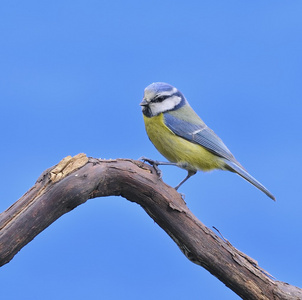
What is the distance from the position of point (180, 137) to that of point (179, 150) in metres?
0.06

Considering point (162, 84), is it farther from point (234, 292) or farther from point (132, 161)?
point (234, 292)

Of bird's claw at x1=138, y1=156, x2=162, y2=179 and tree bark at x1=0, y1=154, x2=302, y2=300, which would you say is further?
bird's claw at x1=138, y1=156, x2=162, y2=179

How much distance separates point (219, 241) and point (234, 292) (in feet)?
0.78

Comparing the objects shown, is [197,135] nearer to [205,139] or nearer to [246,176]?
[205,139]

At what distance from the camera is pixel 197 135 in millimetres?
2465

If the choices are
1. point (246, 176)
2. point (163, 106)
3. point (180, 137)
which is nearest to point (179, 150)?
point (180, 137)

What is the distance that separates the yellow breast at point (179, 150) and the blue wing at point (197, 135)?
18mm

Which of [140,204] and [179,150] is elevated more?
[179,150]

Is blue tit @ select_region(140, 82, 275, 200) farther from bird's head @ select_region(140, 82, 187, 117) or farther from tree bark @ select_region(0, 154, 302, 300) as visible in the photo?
tree bark @ select_region(0, 154, 302, 300)

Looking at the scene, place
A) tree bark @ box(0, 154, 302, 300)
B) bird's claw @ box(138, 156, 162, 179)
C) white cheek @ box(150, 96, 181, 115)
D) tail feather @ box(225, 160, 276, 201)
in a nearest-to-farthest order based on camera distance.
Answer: tree bark @ box(0, 154, 302, 300), bird's claw @ box(138, 156, 162, 179), tail feather @ box(225, 160, 276, 201), white cheek @ box(150, 96, 181, 115)

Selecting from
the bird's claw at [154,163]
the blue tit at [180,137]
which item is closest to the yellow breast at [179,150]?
the blue tit at [180,137]

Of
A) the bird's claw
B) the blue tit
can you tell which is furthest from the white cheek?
the bird's claw

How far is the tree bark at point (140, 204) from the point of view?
197cm

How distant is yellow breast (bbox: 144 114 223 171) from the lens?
2.41 m
